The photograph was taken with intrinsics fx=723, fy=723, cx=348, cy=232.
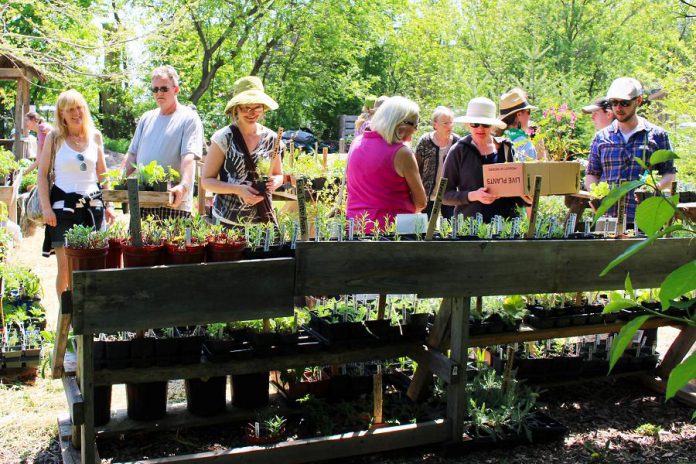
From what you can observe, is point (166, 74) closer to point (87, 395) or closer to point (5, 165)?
point (87, 395)

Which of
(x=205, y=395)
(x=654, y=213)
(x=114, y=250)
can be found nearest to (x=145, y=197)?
(x=114, y=250)

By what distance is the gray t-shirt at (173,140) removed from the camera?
14.9 ft

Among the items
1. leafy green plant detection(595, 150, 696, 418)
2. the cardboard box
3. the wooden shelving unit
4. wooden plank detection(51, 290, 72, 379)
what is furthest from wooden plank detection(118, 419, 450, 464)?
leafy green plant detection(595, 150, 696, 418)

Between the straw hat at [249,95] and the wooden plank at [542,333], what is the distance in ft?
5.85

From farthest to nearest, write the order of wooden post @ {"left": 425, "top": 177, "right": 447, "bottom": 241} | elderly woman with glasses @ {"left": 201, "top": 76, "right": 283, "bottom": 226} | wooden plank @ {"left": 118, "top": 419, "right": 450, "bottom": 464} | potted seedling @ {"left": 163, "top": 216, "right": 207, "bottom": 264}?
elderly woman with glasses @ {"left": 201, "top": 76, "right": 283, "bottom": 226} → wooden post @ {"left": 425, "top": 177, "right": 447, "bottom": 241} → wooden plank @ {"left": 118, "top": 419, "right": 450, "bottom": 464} → potted seedling @ {"left": 163, "top": 216, "right": 207, "bottom": 264}

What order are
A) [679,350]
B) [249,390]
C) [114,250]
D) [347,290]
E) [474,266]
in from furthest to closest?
[679,350] → [249,390] → [474,266] → [347,290] → [114,250]

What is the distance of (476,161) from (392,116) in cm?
98

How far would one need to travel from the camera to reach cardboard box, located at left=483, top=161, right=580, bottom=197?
155 inches

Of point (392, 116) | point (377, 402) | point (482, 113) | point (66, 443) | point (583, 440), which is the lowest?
point (583, 440)

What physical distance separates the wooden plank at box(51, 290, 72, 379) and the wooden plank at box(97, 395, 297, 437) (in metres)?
0.34

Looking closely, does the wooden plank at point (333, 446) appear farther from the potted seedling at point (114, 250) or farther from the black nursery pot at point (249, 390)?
the potted seedling at point (114, 250)

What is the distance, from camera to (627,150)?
16.2ft

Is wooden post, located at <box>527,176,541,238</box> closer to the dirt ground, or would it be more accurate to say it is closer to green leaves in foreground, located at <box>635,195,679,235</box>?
the dirt ground

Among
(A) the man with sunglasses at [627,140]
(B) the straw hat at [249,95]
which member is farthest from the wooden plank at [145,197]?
(A) the man with sunglasses at [627,140]
